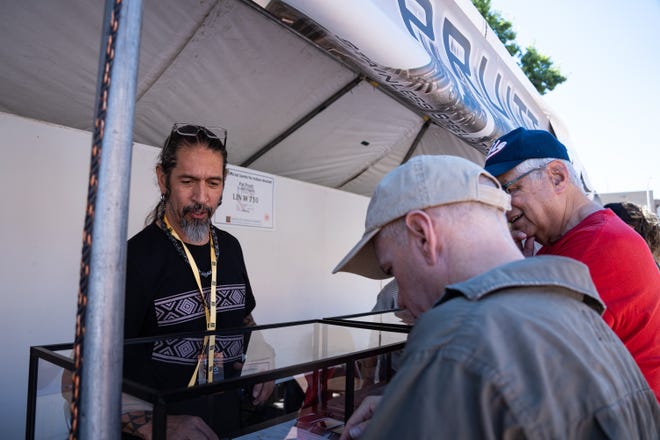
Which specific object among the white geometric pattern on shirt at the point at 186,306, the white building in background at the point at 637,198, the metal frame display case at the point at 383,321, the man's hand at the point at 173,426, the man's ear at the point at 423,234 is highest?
the white building in background at the point at 637,198

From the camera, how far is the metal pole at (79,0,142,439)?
0.67 meters

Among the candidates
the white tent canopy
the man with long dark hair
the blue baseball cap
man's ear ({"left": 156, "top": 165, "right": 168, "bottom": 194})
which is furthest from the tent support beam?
the blue baseball cap

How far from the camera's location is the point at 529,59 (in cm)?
1300

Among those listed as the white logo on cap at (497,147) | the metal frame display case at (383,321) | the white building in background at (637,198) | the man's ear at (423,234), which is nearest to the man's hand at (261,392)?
the man's ear at (423,234)

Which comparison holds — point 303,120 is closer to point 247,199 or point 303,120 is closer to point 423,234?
point 247,199

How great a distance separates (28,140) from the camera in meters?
2.52

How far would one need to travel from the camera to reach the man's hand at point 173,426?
0.84 m

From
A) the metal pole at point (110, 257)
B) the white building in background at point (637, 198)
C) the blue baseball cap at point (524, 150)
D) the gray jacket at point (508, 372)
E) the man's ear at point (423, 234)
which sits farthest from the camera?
the white building in background at point (637, 198)

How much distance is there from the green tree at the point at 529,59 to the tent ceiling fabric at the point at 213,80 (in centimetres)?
1076

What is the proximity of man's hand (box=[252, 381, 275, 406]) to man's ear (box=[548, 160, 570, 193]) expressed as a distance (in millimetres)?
1141

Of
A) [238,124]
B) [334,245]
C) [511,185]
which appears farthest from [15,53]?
[334,245]

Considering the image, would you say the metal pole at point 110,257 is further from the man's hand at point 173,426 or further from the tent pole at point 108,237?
the man's hand at point 173,426

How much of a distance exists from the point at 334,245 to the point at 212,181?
3.00 m

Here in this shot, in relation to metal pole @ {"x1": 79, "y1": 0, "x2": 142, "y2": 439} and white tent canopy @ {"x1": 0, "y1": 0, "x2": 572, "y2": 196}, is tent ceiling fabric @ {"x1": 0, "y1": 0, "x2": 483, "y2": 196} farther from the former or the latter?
metal pole @ {"x1": 79, "y1": 0, "x2": 142, "y2": 439}
